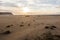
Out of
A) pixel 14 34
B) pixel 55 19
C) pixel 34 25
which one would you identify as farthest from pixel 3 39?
pixel 55 19

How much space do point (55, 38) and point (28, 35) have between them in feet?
0.40

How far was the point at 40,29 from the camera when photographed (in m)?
0.72

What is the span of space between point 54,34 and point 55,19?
0.19 m

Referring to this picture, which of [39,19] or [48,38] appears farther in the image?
[39,19]

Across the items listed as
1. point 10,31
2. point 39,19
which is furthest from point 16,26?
point 39,19

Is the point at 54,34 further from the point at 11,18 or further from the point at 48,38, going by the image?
the point at 11,18

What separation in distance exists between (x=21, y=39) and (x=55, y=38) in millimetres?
151

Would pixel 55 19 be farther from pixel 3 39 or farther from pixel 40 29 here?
pixel 3 39

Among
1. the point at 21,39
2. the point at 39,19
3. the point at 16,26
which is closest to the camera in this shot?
the point at 21,39

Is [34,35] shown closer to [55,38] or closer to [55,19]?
[55,38]

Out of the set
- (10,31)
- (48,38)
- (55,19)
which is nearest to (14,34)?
(10,31)

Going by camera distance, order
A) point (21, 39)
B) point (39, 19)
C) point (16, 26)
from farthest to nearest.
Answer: point (39, 19), point (16, 26), point (21, 39)

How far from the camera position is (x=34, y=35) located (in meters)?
0.66

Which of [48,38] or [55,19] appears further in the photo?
[55,19]
